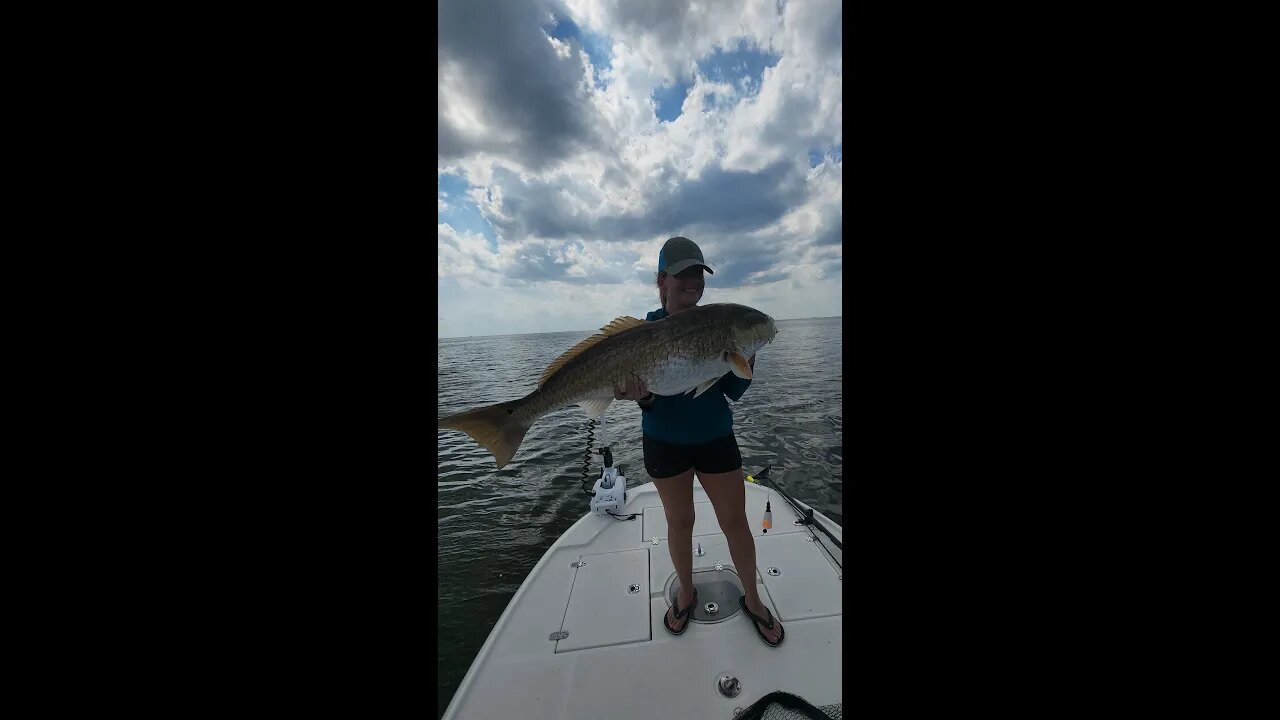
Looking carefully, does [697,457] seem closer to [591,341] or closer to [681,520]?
[681,520]

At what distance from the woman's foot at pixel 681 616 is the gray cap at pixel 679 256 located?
272cm

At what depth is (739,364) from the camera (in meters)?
2.89

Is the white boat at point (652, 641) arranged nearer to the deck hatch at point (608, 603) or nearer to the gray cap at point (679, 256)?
the deck hatch at point (608, 603)

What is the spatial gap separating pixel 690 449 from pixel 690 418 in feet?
0.76

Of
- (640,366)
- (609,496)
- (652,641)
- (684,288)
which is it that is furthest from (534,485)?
(684,288)

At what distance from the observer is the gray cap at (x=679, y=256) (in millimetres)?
2988

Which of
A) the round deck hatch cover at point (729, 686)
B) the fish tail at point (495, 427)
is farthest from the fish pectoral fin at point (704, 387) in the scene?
the round deck hatch cover at point (729, 686)

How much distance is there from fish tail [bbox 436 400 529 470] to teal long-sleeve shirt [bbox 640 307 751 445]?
3.03 feet

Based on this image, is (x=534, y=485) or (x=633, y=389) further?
(x=534, y=485)
